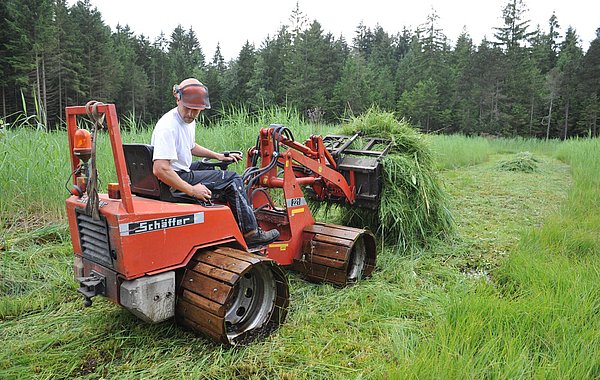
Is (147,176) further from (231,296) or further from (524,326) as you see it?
(524,326)

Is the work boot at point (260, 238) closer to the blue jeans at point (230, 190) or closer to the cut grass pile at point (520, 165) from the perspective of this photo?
the blue jeans at point (230, 190)

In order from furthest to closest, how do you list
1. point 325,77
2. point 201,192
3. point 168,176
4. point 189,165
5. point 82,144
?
1. point 325,77
2. point 189,165
3. point 201,192
4. point 168,176
5. point 82,144

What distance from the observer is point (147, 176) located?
10.4ft

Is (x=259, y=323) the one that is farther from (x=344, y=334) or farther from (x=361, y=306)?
(x=361, y=306)

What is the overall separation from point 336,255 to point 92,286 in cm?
198

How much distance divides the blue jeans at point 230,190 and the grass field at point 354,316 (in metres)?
0.81

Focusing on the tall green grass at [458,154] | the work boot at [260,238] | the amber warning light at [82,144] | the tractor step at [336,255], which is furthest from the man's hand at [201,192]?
the tall green grass at [458,154]

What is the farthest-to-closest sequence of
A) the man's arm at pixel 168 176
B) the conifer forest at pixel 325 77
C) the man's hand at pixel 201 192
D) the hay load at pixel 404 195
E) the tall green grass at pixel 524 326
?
the conifer forest at pixel 325 77
the hay load at pixel 404 195
the man's hand at pixel 201 192
the man's arm at pixel 168 176
the tall green grass at pixel 524 326

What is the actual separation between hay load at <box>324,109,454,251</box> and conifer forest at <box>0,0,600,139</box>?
25.7 metres

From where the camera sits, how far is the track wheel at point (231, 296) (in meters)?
2.71

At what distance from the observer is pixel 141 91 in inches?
1655

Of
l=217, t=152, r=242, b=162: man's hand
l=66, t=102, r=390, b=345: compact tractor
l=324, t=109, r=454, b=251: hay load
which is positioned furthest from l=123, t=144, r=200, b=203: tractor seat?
l=324, t=109, r=454, b=251: hay load

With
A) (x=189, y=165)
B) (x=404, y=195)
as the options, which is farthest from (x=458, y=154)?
(x=189, y=165)

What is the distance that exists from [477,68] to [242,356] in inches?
1698
